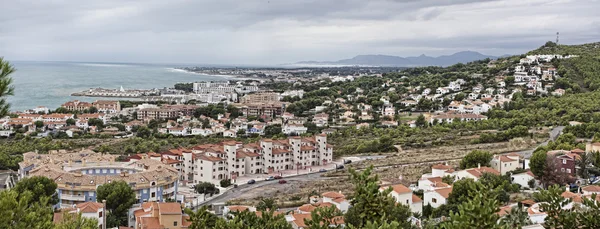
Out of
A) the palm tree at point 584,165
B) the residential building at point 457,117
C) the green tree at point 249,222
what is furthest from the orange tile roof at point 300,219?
the residential building at point 457,117

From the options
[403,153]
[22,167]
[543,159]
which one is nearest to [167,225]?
[22,167]

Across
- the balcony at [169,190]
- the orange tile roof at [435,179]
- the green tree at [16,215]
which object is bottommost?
the balcony at [169,190]

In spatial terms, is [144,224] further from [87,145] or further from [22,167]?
[87,145]

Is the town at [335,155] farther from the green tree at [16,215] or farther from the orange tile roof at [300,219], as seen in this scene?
the green tree at [16,215]

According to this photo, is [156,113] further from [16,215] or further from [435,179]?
[16,215]

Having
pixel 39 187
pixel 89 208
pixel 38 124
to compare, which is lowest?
pixel 38 124

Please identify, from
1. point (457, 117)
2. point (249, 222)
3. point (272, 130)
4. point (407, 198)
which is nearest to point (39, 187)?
point (249, 222)

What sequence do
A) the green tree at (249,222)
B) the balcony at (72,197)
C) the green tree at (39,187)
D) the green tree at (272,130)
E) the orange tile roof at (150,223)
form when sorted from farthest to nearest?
the green tree at (272,130) → the balcony at (72,197) → the green tree at (39,187) → the orange tile roof at (150,223) → the green tree at (249,222)
